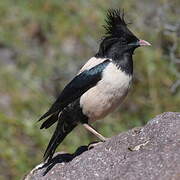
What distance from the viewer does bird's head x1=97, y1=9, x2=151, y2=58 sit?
787 cm

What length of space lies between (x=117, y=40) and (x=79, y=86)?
698 mm

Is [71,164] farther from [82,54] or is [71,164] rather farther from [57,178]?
[82,54]

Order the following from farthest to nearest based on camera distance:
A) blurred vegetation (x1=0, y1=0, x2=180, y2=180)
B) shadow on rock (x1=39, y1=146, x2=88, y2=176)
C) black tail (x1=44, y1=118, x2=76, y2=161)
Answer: blurred vegetation (x1=0, y1=0, x2=180, y2=180) < black tail (x1=44, y1=118, x2=76, y2=161) < shadow on rock (x1=39, y1=146, x2=88, y2=176)

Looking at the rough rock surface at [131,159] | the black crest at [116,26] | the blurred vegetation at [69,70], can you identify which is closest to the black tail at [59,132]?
the rough rock surface at [131,159]

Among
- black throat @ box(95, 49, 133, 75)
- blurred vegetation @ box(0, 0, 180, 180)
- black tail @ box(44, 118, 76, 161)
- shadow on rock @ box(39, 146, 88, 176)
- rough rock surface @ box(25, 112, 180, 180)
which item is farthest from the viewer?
blurred vegetation @ box(0, 0, 180, 180)

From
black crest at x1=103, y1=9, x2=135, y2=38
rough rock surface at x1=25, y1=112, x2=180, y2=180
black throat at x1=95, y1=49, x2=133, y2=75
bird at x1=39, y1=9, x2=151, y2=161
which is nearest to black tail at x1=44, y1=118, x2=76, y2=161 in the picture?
bird at x1=39, y1=9, x2=151, y2=161

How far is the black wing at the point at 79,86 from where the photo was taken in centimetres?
768

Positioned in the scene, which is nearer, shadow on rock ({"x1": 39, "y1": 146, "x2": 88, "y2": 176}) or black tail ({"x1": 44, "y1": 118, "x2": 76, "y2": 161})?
shadow on rock ({"x1": 39, "y1": 146, "x2": 88, "y2": 176})

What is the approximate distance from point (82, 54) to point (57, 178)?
5.76 m

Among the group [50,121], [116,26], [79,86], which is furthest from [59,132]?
[116,26]

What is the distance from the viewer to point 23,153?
1080cm

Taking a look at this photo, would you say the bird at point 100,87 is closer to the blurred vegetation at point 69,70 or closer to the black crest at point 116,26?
the black crest at point 116,26

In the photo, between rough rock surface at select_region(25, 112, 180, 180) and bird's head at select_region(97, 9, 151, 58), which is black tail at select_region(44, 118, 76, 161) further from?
bird's head at select_region(97, 9, 151, 58)

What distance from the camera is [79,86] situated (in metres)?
7.80
